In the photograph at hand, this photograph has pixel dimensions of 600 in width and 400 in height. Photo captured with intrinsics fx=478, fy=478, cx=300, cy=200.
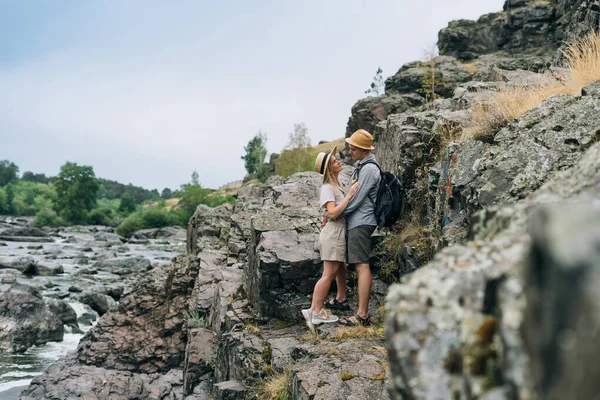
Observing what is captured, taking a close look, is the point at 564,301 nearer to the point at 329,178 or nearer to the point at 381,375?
the point at 381,375

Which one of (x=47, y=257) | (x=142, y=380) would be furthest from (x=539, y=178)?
(x=47, y=257)

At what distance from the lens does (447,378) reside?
2.14 metres

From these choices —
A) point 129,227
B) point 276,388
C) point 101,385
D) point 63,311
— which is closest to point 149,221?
point 129,227

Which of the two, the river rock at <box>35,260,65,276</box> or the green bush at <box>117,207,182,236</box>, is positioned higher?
the green bush at <box>117,207,182,236</box>

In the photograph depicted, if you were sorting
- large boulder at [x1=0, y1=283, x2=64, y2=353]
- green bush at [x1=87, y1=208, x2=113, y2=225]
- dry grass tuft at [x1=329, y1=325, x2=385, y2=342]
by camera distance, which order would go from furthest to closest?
green bush at [x1=87, y1=208, x2=113, y2=225]
large boulder at [x1=0, y1=283, x2=64, y2=353]
dry grass tuft at [x1=329, y1=325, x2=385, y2=342]

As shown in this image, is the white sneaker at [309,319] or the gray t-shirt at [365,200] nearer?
the gray t-shirt at [365,200]

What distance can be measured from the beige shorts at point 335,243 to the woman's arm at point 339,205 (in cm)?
34

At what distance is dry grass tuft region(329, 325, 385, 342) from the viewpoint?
7836 mm

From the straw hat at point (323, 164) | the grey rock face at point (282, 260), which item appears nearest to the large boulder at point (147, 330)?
the grey rock face at point (282, 260)

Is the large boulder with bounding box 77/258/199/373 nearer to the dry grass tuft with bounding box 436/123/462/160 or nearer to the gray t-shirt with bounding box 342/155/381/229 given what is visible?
the gray t-shirt with bounding box 342/155/381/229

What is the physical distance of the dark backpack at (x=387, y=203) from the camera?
8086 millimetres

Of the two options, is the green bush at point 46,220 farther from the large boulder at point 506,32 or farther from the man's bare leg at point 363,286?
the man's bare leg at point 363,286

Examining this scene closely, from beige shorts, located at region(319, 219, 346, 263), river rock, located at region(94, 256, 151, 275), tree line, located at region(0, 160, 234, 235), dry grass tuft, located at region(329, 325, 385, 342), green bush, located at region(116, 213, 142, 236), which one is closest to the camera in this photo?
dry grass tuft, located at region(329, 325, 385, 342)

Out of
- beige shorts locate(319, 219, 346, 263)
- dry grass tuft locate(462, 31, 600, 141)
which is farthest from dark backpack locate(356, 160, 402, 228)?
dry grass tuft locate(462, 31, 600, 141)
